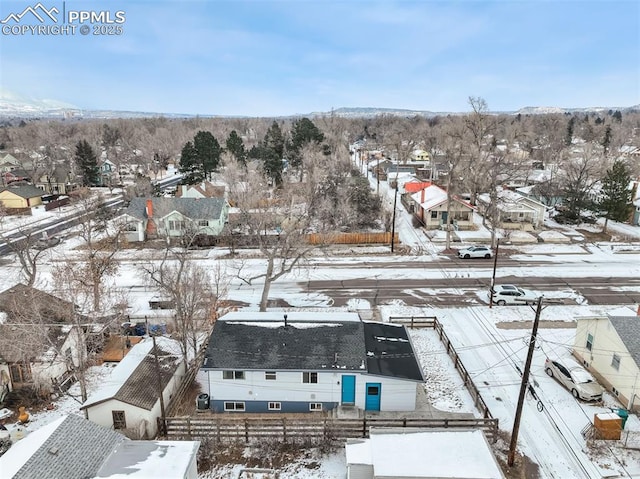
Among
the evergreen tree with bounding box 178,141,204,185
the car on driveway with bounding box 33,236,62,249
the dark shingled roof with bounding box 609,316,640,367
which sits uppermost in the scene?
the evergreen tree with bounding box 178,141,204,185

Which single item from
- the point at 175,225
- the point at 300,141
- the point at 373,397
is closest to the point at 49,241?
the point at 175,225

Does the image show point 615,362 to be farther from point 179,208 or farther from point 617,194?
point 179,208

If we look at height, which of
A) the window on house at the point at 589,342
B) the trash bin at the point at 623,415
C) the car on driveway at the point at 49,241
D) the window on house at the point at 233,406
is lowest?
the window on house at the point at 233,406

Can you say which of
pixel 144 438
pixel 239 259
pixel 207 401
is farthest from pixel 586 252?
pixel 144 438

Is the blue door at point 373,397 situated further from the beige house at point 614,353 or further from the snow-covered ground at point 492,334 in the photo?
the beige house at point 614,353

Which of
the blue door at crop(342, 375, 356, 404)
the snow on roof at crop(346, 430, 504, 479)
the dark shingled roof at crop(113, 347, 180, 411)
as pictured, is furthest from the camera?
the blue door at crop(342, 375, 356, 404)

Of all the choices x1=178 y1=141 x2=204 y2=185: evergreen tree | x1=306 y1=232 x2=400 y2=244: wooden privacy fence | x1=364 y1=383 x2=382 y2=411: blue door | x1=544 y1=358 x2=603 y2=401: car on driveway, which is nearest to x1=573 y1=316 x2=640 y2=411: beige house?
x1=544 y1=358 x2=603 y2=401: car on driveway

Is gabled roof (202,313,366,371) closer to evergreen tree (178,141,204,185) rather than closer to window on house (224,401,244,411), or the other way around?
window on house (224,401,244,411)

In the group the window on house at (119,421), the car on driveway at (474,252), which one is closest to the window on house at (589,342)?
the car on driveway at (474,252)
